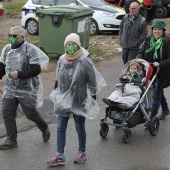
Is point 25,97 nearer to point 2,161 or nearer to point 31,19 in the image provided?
point 2,161

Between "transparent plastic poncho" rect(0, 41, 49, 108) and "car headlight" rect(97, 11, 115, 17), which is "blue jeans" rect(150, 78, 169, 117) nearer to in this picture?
"transparent plastic poncho" rect(0, 41, 49, 108)

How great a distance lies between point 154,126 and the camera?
23.3 ft

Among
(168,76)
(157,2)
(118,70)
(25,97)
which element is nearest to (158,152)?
(168,76)

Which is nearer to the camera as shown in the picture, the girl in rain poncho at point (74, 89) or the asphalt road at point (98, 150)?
the girl in rain poncho at point (74, 89)

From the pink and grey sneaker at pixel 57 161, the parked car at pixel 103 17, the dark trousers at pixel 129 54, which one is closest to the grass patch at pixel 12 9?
the parked car at pixel 103 17

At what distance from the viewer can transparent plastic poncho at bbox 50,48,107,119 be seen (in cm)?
580

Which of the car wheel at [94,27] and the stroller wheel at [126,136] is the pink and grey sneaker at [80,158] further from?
the car wheel at [94,27]

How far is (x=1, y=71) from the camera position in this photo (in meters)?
6.48

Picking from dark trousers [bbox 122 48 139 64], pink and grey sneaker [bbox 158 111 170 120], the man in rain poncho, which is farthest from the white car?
the man in rain poncho

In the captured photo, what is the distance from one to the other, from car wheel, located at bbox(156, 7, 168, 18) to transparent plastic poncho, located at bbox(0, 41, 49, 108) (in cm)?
1626

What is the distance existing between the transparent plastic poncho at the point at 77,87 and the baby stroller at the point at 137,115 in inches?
37.6

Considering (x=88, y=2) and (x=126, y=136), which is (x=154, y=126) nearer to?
(x=126, y=136)

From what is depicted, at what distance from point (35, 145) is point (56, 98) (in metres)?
1.00

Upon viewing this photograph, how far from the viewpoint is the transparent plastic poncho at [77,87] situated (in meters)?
5.80
